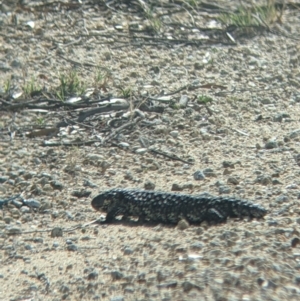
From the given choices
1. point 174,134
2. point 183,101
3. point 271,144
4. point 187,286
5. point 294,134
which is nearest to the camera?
point 187,286

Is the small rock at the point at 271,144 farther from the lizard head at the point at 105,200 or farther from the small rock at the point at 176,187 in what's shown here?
the lizard head at the point at 105,200

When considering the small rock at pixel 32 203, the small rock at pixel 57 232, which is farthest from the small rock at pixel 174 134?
the small rock at pixel 57 232

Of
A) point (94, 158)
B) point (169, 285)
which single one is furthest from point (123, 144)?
point (169, 285)

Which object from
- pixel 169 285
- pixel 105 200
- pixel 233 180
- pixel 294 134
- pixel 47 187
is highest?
pixel 169 285

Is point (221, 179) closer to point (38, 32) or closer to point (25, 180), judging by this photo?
point (25, 180)

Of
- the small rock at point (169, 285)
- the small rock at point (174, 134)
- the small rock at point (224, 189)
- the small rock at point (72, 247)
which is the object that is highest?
the small rock at point (169, 285)

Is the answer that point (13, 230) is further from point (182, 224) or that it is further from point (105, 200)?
point (182, 224)
